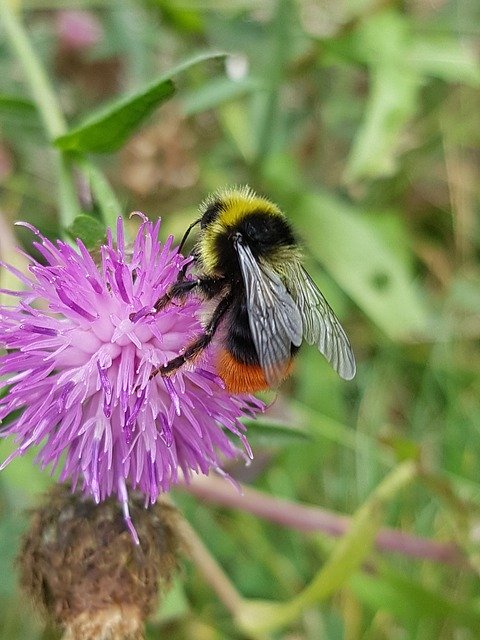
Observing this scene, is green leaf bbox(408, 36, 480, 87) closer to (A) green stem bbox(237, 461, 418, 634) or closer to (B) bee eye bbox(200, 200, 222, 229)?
(A) green stem bbox(237, 461, 418, 634)

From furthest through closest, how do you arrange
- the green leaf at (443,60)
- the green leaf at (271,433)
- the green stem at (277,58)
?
the green leaf at (443,60)
the green stem at (277,58)
the green leaf at (271,433)

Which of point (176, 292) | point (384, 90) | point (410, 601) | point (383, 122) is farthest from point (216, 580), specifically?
point (384, 90)

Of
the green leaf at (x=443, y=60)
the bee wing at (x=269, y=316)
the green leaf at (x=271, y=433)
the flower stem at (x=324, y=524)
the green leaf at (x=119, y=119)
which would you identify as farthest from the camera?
the green leaf at (x=443, y=60)

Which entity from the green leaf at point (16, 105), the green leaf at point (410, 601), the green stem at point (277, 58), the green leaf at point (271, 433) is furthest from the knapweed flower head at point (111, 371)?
the green stem at point (277, 58)

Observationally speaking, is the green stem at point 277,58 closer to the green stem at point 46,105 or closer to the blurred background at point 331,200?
the blurred background at point 331,200

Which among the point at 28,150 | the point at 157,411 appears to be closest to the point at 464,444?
the point at 157,411

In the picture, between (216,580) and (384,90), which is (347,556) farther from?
(384,90)

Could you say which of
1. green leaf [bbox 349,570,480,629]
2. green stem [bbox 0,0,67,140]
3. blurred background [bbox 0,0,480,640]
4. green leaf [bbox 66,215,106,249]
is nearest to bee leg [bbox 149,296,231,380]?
green leaf [bbox 66,215,106,249]
